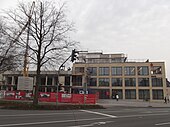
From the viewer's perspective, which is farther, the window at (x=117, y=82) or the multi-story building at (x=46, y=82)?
the window at (x=117, y=82)

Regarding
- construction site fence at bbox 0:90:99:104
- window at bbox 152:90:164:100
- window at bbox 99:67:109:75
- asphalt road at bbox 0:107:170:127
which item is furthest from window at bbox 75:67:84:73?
asphalt road at bbox 0:107:170:127

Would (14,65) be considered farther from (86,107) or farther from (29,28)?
(86,107)

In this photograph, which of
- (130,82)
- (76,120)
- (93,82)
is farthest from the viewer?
(93,82)

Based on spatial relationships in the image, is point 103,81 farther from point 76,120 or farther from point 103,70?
point 76,120

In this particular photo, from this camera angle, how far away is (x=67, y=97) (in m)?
36.4

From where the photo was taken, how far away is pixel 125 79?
69.9m

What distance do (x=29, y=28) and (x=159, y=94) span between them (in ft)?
164

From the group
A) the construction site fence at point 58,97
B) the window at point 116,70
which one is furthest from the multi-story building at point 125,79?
the construction site fence at point 58,97

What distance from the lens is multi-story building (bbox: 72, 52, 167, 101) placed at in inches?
2657

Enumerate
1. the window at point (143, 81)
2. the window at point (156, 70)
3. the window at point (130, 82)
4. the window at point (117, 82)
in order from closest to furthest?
the window at point (143, 81) < the window at point (156, 70) < the window at point (130, 82) < the window at point (117, 82)

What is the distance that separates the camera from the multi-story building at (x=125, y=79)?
221 feet

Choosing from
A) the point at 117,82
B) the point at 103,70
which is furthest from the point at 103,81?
the point at 117,82

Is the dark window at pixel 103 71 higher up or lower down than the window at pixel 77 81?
higher up

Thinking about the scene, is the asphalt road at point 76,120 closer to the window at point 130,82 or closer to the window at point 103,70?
the window at point 130,82
